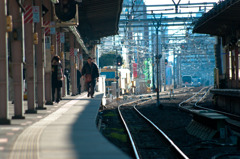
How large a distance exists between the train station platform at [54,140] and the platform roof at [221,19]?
28.4 feet

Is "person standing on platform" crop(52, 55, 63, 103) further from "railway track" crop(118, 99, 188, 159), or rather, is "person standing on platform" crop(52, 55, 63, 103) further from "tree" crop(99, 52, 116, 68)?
"tree" crop(99, 52, 116, 68)

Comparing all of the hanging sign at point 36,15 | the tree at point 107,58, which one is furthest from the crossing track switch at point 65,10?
the tree at point 107,58

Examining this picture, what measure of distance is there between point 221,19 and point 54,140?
1597 centimetres

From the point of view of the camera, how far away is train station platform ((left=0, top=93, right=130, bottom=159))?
7816 millimetres

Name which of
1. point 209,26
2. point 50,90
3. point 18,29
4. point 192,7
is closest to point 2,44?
point 18,29

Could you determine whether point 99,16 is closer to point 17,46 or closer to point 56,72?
point 56,72

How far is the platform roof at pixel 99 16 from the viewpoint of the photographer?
25578mm

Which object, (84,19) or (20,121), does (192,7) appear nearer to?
(84,19)

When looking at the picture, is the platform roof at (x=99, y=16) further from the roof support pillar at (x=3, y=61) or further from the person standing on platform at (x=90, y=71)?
the roof support pillar at (x=3, y=61)

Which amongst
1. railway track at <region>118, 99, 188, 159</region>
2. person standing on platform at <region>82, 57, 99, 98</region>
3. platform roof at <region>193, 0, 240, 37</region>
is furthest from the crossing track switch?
platform roof at <region>193, 0, 240, 37</region>

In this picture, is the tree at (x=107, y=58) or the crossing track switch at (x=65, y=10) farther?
the tree at (x=107, y=58)

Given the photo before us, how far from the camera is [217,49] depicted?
3331 cm

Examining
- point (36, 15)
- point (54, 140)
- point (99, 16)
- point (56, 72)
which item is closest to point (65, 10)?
point (56, 72)

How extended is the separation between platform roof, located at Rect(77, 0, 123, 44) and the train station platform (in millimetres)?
12186
